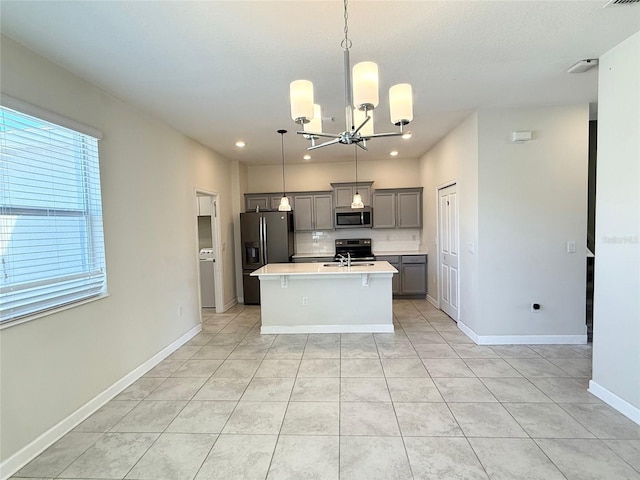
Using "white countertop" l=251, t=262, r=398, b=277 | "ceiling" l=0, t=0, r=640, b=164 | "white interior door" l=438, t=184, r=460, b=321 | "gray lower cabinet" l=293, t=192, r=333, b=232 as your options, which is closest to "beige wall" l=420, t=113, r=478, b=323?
"white interior door" l=438, t=184, r=460, b=321

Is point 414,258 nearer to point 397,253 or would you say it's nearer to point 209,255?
point 397,253

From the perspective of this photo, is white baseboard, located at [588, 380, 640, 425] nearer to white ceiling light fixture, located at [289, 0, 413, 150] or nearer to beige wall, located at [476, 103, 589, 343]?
beige wall, located at [476, 103, 589, 343]

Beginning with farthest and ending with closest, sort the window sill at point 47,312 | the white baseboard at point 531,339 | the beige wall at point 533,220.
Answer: the white baseboard at point 531,339 → the beige wall at point 533,220 → the window sill at point 47,312

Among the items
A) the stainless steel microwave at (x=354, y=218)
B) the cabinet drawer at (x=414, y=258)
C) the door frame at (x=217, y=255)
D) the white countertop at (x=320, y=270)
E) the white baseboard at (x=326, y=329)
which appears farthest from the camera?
the stainless steel microwave at (x=354, y=218)

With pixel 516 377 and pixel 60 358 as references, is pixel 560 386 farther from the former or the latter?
pixel 60 358

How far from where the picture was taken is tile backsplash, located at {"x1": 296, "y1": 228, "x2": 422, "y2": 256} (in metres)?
6.22

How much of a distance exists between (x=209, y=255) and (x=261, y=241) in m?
0.92

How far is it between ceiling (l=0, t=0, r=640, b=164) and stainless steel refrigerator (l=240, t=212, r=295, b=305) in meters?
2.51

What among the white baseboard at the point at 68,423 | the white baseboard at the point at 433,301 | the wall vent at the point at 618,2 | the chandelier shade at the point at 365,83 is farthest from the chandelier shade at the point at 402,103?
the white baseboard at the point at 433,301

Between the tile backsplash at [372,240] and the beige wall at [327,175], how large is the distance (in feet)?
2.99

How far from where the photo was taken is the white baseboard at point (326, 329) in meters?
4.13

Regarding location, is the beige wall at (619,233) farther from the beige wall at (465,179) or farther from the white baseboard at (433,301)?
the white baseboard at (433,301)

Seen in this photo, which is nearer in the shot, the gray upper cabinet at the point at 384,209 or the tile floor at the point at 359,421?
the tile floor at the point at 359,421

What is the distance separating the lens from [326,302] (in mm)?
4203
